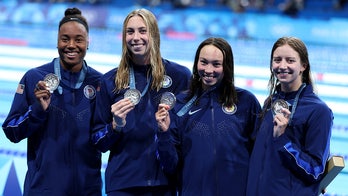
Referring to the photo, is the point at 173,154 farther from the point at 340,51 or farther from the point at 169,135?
the point at 340,51

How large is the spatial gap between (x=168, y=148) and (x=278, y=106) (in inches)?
22.6

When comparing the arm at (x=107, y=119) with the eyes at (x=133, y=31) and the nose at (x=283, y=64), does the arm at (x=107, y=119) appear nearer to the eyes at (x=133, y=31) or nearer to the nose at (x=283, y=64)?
the eyes at (x=133, y=31)

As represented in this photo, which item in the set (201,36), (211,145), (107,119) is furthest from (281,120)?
(201,36)

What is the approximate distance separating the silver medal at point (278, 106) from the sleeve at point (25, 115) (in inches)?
45.4

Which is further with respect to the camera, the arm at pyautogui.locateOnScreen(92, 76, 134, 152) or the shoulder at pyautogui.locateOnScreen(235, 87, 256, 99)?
the shoulder at pyautogui.locateOnScreen(235, 87, 256, 99)

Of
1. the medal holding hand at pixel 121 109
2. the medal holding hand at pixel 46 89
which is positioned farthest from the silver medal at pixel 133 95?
the medal holding hand at pixel 46 89

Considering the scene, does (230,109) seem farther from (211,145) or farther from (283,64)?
(283,64)

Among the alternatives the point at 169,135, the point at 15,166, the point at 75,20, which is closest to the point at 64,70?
the point at 75,20

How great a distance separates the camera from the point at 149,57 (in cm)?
333

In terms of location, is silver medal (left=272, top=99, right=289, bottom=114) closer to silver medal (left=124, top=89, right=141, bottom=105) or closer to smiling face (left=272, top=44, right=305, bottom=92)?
smiling face (left=272, top=44, right=305, bottom=92)

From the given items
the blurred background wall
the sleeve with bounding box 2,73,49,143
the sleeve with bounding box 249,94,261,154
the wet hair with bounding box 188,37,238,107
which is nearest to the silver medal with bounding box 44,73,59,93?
the sleeve with bounding box 2,73,49,143

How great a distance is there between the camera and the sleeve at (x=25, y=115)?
3186mm

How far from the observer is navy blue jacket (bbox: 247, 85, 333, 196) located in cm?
291

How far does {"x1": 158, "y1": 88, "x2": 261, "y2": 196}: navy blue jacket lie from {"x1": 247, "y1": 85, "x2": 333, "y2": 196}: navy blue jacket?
9 centimetres
